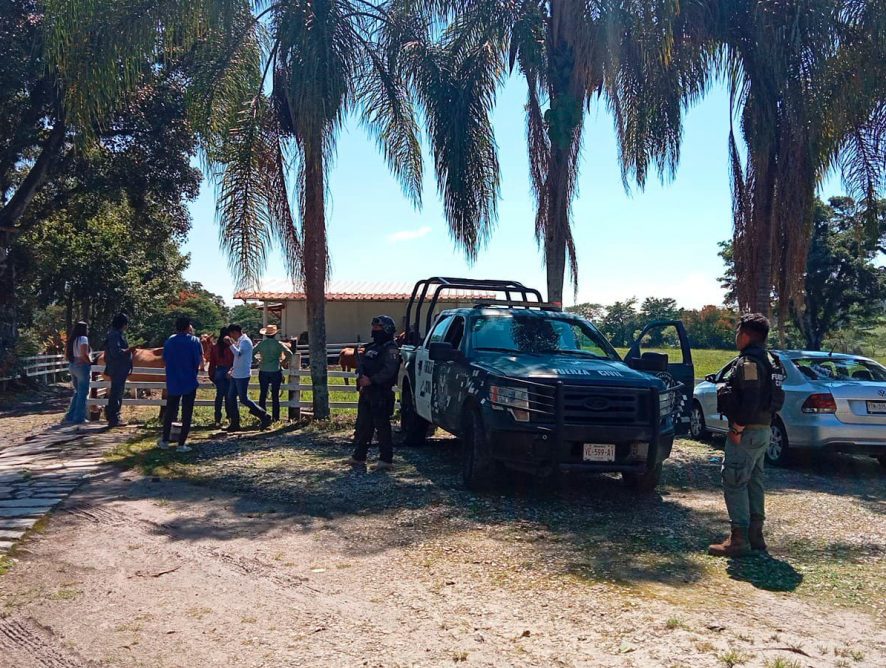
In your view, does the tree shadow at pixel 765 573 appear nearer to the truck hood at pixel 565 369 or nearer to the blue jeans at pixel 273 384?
the truck hood at pixel 565 369

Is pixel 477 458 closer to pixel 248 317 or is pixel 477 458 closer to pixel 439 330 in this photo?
pixel 439 330

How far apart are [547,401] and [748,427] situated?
207 cm

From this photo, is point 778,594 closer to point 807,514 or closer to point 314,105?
point 807,514

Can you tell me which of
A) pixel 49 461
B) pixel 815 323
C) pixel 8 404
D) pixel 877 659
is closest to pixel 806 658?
pixel 877 659

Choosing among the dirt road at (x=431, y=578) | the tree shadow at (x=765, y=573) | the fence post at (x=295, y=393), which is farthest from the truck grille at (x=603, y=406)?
the fence post at (x=295, y=393)

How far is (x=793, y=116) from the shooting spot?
13266 mm

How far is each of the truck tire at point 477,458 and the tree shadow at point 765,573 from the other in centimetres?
265

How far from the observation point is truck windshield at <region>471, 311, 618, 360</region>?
9164 millimetres

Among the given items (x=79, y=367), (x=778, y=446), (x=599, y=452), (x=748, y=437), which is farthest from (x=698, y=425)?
(x=79, y=367)

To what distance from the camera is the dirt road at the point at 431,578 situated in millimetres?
4277

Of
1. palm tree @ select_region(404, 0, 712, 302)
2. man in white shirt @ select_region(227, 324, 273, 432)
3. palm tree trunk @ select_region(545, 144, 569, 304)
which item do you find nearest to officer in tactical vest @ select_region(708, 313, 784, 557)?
palm tree @ select_region(404, 0, 712, 302)

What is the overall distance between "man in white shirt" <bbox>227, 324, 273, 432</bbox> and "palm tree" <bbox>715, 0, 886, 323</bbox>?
351 inches

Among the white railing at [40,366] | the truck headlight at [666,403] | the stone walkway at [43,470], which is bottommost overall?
the stone walkway at [43,470]

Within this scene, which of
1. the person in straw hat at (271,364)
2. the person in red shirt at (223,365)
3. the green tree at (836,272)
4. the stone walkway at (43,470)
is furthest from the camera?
the green tree at (836,272)
